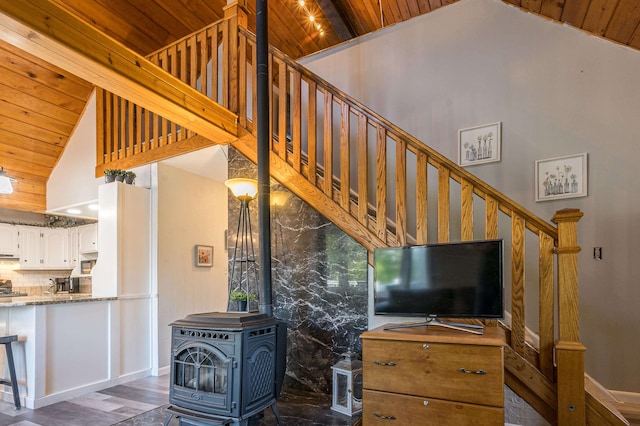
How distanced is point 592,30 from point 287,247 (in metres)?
3.43

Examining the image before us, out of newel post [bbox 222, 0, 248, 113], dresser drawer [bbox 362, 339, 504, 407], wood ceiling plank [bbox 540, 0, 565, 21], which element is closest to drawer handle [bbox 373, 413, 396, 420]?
dresser drawer [bbox 362, 339, 504, 407]

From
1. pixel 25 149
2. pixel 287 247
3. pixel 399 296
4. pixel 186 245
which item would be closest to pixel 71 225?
pixel 25 149

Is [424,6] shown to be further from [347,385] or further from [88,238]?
[88,238]

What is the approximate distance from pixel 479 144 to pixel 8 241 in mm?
6809

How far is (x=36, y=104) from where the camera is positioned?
5047 mm

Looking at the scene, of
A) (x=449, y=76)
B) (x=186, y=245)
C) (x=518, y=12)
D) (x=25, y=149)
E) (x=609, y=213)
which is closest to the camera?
(x=609, y=213)

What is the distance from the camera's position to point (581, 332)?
11.1 feet

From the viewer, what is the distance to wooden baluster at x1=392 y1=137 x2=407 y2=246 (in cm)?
298

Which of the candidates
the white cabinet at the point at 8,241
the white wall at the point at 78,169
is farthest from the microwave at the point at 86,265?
the white wall at the point at 78,169

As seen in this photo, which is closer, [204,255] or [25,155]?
[204,255]

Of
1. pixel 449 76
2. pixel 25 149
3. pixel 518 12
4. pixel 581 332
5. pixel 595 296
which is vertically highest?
pixel 518 12

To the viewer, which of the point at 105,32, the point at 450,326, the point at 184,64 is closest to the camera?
the point at 450,326

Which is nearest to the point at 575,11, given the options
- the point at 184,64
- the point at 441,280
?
the point at 441,280

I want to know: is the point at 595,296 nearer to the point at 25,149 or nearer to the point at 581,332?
the point at 581,332
